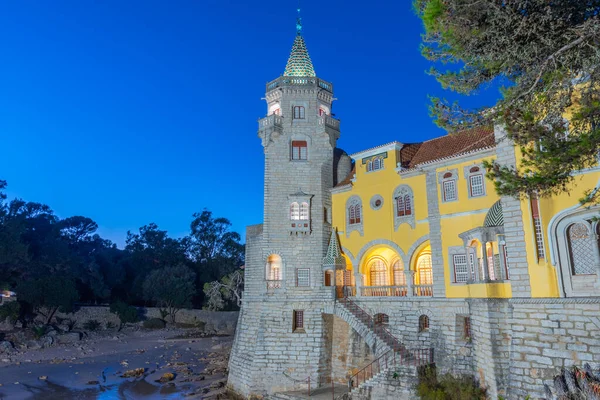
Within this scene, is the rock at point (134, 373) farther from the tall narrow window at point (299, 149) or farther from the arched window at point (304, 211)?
the tall narrow window at point (299, 149)

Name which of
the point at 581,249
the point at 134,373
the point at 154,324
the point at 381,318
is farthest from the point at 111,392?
the point at 581,249

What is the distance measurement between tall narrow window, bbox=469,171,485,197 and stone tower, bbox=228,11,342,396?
9.05m

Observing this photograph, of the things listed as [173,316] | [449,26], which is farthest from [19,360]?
[449,26]

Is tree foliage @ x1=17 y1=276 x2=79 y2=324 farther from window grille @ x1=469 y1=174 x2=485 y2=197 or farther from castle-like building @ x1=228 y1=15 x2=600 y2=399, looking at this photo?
window grille @ x1=469 y1=174 x2=485 y2=197

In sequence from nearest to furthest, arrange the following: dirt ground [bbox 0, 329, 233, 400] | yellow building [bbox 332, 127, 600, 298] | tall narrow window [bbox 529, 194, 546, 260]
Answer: yellow building [bbox 332, 127, 600, 298] → tall narrow window [bbox 529, 194, 546, 260] → dirt ground [bbox 0, 329, 233, 400]

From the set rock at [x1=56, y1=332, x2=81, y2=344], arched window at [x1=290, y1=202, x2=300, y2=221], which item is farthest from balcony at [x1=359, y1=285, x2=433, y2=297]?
rock at [x1=56, y1=332, x2=81, y2=344]

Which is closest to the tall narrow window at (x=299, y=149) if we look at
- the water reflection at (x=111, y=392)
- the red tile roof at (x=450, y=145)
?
the red tile roof at (x=450, y=145)

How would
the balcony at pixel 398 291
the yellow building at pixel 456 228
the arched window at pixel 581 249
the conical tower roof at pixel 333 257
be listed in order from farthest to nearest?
the conical tower roof at pixel 333 257, the balcony at pixel 398 291, the yellow building at pixel 456 228, the arched window at pixel 581 249

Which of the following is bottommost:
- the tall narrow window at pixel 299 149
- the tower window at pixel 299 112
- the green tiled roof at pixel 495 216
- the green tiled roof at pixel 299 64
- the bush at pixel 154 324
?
the bush at pixel 154 324

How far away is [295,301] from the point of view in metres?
23.9

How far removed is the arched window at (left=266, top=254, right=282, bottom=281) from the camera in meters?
25.2

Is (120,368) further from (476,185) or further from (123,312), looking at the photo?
(476,185)

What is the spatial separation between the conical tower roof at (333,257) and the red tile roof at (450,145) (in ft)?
21.1

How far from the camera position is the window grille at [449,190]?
2014 cm
